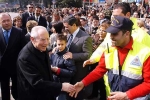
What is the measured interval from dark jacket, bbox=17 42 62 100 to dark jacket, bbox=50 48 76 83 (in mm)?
673

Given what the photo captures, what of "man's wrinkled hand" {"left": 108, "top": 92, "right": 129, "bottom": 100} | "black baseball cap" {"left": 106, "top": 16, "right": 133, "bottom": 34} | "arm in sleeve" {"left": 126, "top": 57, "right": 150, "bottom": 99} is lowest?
"man's wrinkled hand" {"left": 108, "top": 92, "right": 129, "bottom": 100}

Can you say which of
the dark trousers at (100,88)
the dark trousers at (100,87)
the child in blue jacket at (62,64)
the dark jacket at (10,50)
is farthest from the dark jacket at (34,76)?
the dark trousers at (100,88)

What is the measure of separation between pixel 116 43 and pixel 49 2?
44432 mm

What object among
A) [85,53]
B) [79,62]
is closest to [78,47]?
[85,53]

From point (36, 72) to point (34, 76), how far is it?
6 centimetres

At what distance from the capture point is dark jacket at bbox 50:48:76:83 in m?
3.80

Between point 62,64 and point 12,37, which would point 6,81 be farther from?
point 62,64

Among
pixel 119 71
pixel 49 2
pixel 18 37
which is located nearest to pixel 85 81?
pixel 119 71

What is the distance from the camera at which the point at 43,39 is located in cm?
297

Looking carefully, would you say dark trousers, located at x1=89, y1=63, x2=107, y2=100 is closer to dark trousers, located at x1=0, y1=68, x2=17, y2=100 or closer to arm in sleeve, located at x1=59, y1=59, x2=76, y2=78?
arm in sleeve, located at x1=59, y1=59, x2=76, y2=78

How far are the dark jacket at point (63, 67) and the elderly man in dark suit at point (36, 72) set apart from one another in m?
0.70

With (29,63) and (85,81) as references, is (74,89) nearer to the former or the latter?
(85,81)

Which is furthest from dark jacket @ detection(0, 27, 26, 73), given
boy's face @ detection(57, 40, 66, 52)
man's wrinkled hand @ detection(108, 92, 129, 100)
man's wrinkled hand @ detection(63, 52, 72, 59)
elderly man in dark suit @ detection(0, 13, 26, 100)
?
man's wrinkled hand @ detection(108, 92, 129, 100)

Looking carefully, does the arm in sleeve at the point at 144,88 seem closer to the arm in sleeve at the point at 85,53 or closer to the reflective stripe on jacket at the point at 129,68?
the reflective stripe on jacket at the point at 129,68
